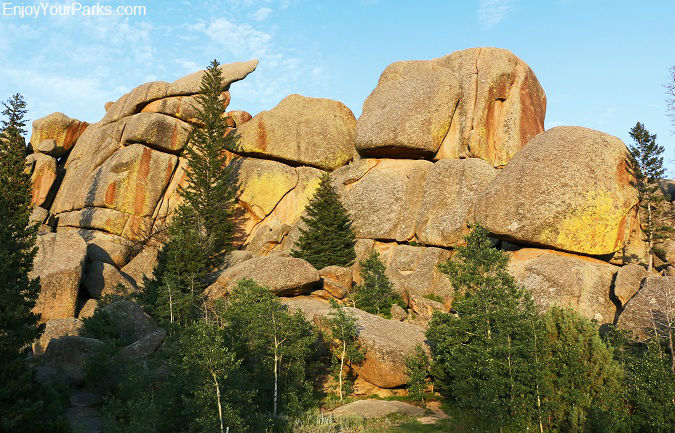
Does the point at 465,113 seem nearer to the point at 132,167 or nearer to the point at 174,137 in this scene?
the point at 174,137

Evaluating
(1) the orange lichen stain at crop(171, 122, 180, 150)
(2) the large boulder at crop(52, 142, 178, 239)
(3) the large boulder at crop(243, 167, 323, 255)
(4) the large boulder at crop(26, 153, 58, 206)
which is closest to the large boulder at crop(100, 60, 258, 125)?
(1) the orange lichen stain at crop(171, 122, 180, 150)

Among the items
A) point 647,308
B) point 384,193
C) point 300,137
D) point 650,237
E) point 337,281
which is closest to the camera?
point 647,308

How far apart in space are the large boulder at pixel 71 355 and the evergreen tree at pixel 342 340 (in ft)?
41.1

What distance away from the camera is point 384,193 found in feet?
150

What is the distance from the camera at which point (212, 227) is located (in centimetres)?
4534

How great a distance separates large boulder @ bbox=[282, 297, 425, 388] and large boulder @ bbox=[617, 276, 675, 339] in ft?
36.6

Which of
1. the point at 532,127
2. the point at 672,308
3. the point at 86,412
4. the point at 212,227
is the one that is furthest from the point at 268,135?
the point at 672,308

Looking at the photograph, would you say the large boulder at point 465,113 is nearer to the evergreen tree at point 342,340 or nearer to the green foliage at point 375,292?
the green foliage at point 375,292

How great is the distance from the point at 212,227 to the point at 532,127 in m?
31.8

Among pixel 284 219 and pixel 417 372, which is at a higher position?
pixel 284 219

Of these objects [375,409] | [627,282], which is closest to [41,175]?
[375,409]

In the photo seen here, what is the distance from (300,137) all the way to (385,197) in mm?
13112

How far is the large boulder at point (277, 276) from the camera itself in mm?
33781

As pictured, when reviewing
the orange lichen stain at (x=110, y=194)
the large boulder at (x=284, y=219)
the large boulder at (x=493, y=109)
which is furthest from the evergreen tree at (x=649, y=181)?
the orange lichen stain at (x=110, y=194)
